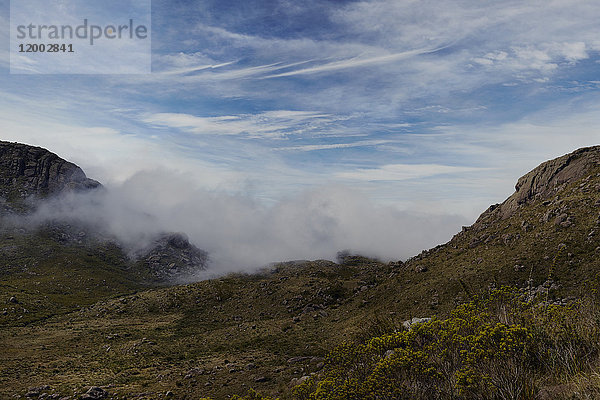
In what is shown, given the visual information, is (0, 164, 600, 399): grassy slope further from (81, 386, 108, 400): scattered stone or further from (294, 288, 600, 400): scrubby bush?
(294, 288, 600, 400): scrubby bush

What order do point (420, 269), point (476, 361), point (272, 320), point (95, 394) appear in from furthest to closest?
point (272, 320) → point (420, 269) → point (95, 394) → point (476, 361)

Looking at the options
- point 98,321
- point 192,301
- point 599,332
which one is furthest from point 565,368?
point 98,321

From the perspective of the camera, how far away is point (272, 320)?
2255 inches

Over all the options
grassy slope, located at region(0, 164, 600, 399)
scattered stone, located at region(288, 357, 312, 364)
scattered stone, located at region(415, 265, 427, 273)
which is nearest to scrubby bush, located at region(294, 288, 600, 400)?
grassy slope, located at region(0, 164, 600, 399)

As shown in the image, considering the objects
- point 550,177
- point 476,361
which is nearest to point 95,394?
point 476,361

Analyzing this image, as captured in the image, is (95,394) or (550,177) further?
(550,177)

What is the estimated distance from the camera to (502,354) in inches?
310

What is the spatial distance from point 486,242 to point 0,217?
267m

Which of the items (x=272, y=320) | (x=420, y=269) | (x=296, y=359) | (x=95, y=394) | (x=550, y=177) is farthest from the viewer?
(x=272, y=320)

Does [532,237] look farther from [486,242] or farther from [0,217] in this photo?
[0,217]

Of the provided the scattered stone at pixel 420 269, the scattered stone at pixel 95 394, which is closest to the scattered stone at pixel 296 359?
the scattered stone at pixel 95 394

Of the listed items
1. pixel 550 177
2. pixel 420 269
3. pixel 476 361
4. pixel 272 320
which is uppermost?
pixel 550 177

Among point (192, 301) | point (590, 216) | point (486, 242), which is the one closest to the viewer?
point (590, 216)

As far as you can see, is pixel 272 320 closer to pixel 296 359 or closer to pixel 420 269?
pixel 296 359
